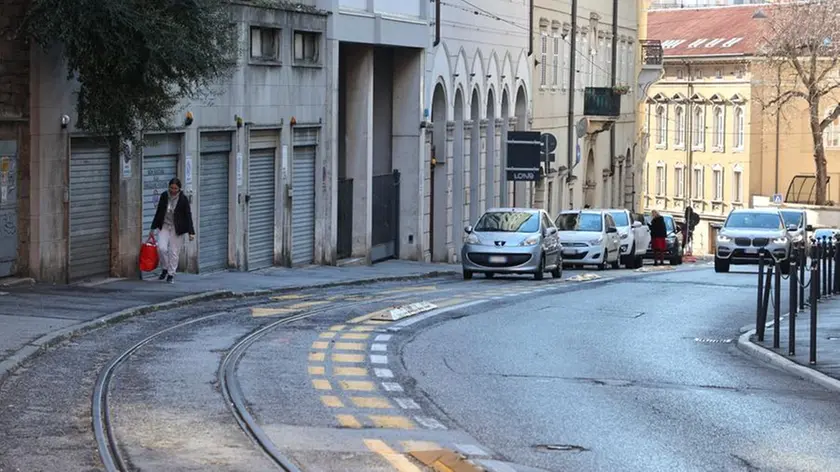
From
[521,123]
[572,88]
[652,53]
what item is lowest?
[521,123]

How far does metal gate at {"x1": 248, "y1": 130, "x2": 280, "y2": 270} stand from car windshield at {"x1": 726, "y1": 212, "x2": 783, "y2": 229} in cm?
1425

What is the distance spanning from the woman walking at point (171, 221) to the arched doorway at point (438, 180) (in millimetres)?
20736

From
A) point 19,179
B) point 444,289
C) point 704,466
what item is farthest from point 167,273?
point 704,466

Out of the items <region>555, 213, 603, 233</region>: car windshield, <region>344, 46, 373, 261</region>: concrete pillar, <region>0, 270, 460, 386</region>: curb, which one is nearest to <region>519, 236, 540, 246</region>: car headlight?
<region>0, 270, 460, 386</region>: curb

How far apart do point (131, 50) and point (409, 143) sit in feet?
69.6

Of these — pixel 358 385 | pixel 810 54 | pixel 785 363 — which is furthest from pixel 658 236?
pixel 810 54

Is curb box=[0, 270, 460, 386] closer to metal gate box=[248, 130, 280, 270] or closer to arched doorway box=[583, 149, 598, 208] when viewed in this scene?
metal gate box=[248, 130, 280, 270]

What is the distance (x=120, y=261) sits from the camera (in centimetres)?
2862

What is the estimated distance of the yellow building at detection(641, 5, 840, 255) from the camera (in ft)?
325

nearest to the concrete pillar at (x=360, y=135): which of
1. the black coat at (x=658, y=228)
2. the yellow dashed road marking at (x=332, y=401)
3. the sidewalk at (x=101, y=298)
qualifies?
the sidewalk at (x=101, y=298)

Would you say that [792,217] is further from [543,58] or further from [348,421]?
[348,421]

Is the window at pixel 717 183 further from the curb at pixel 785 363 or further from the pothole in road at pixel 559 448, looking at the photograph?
the pothole in road at pixel 559 448

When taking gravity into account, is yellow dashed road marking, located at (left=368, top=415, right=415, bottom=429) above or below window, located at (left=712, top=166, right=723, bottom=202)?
below

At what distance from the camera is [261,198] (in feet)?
117
